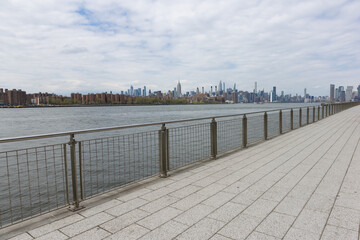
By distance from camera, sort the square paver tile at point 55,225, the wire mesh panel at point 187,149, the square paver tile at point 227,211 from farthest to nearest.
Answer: the wire mesh panel at point 187,149
the square paver tile at point 227,211
the square paver tile at point 55,225

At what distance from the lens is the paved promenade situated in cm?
314

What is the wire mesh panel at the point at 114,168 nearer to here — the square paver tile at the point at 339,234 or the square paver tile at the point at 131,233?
the square paver tile at the point at 131,233

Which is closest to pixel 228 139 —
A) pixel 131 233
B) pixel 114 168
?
pixel 114 168

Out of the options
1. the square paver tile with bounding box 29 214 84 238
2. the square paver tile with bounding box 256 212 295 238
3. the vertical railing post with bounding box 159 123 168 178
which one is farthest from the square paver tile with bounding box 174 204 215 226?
the vertical railing post with bounding box 159 123 168 178

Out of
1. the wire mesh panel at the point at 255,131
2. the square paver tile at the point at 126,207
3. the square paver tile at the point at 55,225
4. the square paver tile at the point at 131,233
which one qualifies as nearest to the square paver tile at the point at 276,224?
the square paver tile at the point at 131,233

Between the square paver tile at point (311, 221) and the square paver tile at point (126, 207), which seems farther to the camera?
the square paver tile at point (126, 207)

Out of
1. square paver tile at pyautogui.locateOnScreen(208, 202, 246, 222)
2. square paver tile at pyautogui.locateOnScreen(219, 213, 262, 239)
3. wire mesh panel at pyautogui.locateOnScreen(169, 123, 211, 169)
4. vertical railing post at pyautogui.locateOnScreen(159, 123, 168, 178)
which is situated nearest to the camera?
square paver tile at pyautogui.locateOnScreen(219, 213, 262, 239)

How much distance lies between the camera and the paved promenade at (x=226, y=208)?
314 centimetres

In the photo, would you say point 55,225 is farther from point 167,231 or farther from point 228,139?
point 228,139

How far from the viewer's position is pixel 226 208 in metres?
3.84

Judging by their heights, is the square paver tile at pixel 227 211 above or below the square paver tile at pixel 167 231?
below

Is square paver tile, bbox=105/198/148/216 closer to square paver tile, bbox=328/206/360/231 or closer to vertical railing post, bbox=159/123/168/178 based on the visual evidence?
vertical railing post, bbox=159/123/168/178

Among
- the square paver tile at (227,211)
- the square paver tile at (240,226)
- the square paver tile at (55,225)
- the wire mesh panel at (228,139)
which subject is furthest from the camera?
the wire mesh panel at (228,139)

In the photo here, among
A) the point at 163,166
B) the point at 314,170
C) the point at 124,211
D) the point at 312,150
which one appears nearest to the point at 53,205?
the point at 163,166
